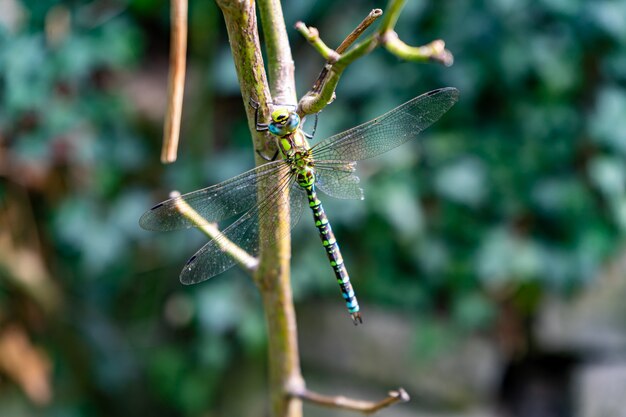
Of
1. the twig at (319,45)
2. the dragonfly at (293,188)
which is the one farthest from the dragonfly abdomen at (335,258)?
the twig at (319,45)

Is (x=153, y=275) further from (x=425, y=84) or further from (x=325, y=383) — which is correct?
(x=425, y=84)

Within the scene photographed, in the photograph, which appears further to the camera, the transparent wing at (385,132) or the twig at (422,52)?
the transparent wing at (385,132)

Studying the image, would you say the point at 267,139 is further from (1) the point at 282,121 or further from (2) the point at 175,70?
(2) the point at 175,70

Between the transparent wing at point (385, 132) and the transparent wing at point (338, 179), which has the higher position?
the transparent wing at point (385, 132)

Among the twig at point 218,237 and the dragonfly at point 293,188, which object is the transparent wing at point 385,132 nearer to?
the dragonfly at point 293,188

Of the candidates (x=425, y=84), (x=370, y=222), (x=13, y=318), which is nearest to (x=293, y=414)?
(x=370, y=222)

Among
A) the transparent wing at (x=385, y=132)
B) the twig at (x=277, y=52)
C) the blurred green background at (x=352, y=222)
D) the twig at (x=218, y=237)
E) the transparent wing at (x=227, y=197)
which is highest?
the blurred green background at (x=352, y=222)

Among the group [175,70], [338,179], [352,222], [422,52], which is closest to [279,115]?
[175,70]

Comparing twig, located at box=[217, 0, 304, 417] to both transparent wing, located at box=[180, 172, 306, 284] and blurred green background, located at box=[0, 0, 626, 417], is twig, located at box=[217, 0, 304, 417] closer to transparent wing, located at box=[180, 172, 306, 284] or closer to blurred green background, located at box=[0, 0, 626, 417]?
transparent wing, located at box=[180, 172, 306, 284]
